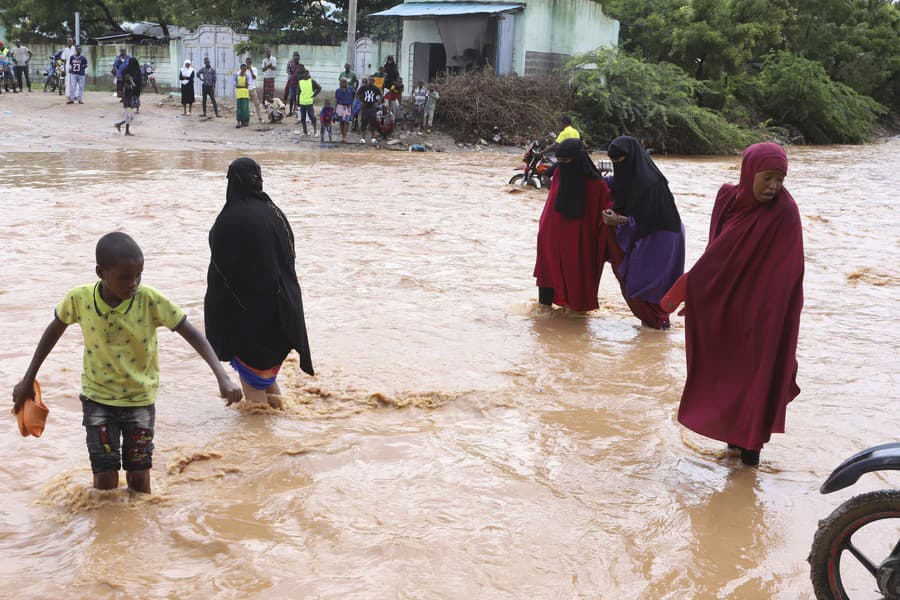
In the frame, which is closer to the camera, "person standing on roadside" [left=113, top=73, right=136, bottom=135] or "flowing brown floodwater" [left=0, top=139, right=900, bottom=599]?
"flowing brown floodwater" [left=0, top=139, right=900, bottom=599]

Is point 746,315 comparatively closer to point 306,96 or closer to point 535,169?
point 535,169

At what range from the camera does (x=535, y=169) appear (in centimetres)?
1527

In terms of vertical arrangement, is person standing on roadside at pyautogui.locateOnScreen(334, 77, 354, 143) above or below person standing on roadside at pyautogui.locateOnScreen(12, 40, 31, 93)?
below

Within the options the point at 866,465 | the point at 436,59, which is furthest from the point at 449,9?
the point at 866,465

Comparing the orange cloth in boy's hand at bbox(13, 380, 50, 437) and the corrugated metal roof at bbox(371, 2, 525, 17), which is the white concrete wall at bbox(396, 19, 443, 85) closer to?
the corrugated metal roof at bbox(371, 2, 525, 17)

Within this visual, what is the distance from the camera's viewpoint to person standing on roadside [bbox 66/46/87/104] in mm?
23984

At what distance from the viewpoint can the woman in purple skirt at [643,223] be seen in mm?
6359

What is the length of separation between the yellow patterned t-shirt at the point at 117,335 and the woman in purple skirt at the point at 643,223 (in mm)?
3894

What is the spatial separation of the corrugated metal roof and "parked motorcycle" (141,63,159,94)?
863 cm

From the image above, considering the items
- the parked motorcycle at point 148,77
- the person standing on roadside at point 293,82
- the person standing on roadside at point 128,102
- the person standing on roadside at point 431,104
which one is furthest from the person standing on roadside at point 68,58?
the person standing on roadside at point 431,104

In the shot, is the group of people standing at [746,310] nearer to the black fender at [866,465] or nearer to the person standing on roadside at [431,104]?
the black fender at [866,465]

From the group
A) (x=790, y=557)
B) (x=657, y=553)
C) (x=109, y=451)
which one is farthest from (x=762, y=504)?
(x=109, y=451)

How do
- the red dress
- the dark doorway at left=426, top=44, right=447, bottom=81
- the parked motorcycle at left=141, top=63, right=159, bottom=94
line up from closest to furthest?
the red dress → the dark doorway at left=426, top=44, right=447, bottom=81 → the parked motorcycle at left=141, top=63, right=159, bottom=94

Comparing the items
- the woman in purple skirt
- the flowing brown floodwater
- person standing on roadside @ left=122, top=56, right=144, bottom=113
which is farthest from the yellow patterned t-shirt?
person standing on roadside @ left=122, top=56, right=144, bottom=113
